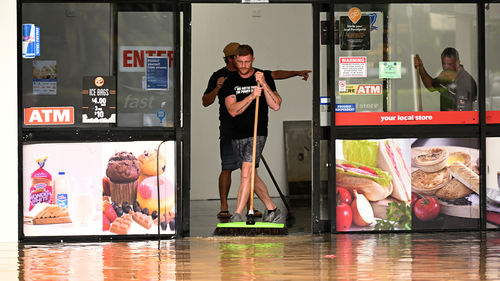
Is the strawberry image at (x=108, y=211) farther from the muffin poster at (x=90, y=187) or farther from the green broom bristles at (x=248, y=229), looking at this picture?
the green broom bristles at (x=248, y=229)

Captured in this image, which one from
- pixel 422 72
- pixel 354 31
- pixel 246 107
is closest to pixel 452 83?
pixel 422 72

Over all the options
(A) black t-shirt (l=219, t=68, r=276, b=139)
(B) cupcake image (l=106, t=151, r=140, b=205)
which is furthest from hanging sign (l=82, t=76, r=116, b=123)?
(A) black t-shirt (l=219, t=68, r=276, b=139)

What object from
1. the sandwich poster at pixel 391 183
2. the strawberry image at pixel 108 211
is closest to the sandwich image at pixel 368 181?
the sandwich poster at pixel 391 183

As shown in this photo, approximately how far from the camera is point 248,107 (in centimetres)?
582

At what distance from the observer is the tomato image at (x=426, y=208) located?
5.29 m

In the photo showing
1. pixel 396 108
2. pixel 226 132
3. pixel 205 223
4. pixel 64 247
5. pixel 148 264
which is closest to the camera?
pixel 148 264

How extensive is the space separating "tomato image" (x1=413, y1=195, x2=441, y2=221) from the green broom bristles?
1255 mm

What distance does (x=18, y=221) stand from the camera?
506cm

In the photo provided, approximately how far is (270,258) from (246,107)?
1.82 meters

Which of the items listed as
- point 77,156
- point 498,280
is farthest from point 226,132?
point 498,280

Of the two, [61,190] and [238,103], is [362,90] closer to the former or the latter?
[238,103]

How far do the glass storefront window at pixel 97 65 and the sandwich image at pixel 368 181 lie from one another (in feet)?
5.78
